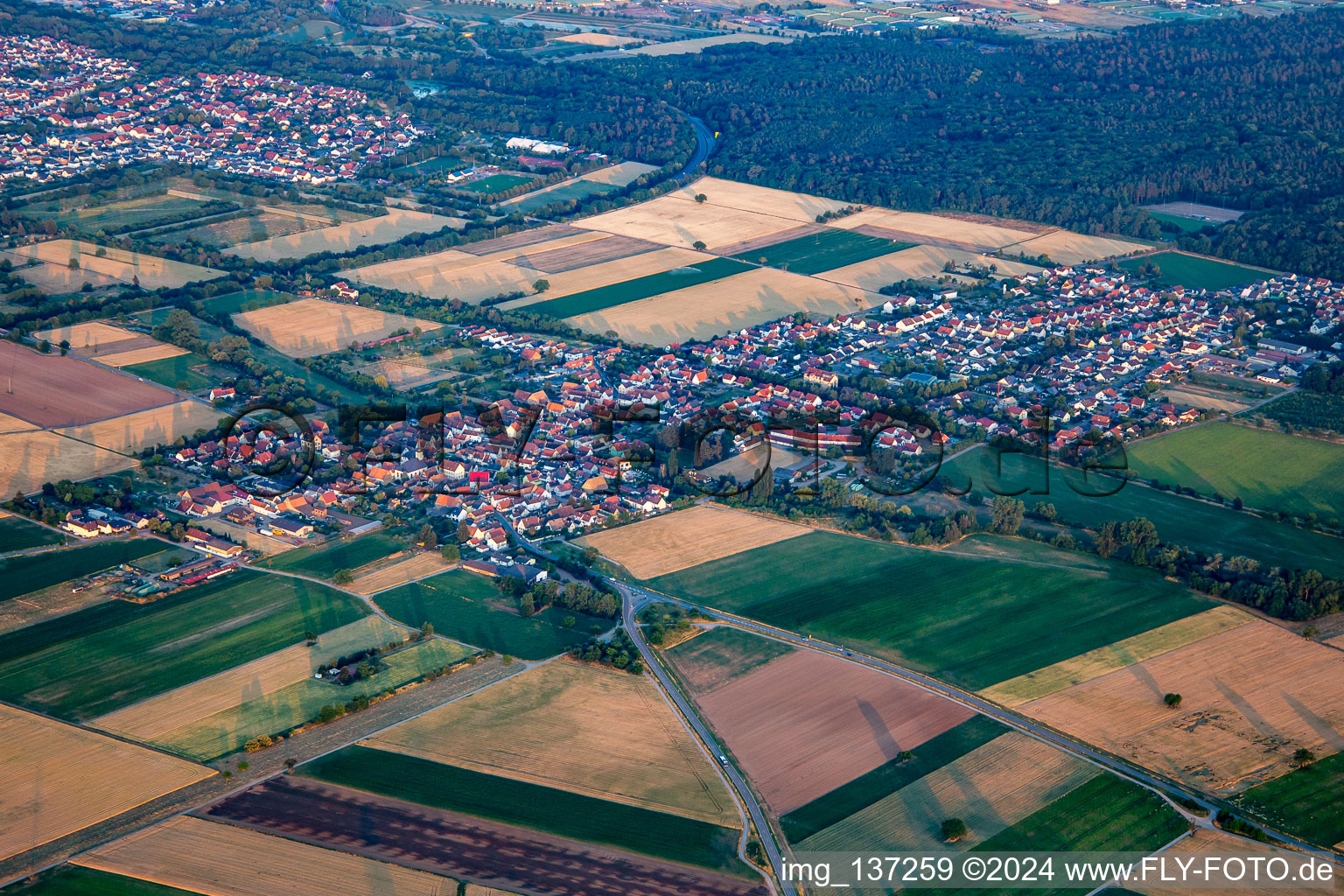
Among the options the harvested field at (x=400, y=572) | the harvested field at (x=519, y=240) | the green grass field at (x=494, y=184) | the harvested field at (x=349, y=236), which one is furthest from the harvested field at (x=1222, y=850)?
the green grass field at (x=494, y=184)

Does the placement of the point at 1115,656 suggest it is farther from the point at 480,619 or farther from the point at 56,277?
the point at 56,277

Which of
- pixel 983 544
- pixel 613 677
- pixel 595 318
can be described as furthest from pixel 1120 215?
pixel 613 677

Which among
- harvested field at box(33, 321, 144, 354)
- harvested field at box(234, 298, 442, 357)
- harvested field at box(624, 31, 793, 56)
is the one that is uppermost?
harvested field at box(624, 31, 793, 56)

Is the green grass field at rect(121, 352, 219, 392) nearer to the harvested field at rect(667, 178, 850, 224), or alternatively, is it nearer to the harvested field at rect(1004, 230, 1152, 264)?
the harvested field at rect(667, 178, 850, 224)

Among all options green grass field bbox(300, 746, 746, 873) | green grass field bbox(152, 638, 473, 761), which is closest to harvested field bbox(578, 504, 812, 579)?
green grass field bbox(152, 638, 473, 761)

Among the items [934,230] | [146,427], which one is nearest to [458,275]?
[146,427]

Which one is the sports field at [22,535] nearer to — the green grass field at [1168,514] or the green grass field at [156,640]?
the green grass field at [156,640]
